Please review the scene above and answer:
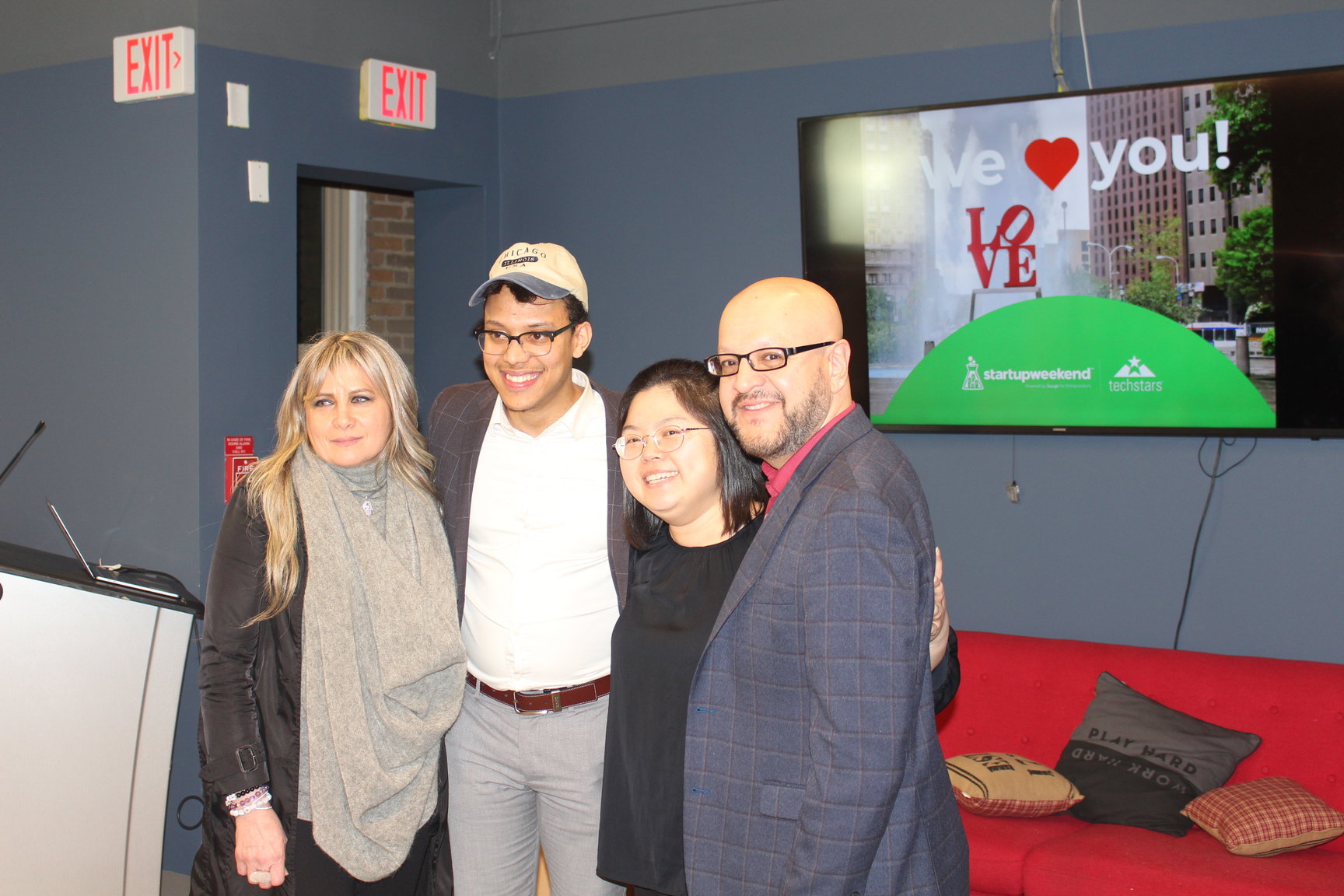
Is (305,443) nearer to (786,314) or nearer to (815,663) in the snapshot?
(786,314)

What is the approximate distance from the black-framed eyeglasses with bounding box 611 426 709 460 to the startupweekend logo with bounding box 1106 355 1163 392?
2.03 m

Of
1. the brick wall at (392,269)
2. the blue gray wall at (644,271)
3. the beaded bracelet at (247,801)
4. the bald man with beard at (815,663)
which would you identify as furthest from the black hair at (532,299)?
the brick wall at (392,269)

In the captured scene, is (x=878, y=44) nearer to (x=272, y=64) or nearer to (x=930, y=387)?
(x=930, y=387)

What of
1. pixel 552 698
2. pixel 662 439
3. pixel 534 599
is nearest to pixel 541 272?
pixel 662 439

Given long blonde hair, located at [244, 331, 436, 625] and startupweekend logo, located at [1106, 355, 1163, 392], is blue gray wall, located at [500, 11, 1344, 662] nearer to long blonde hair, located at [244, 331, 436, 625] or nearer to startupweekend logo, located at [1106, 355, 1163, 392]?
startupweekend logo, located at [1106, 355, 1163, 392]

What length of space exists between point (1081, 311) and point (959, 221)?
0.48 m

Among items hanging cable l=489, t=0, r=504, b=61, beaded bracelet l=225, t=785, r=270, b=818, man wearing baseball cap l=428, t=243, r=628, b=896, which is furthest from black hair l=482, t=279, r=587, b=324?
hanging cable l=489, t=0, r=504, b=61

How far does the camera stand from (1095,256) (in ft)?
11.5

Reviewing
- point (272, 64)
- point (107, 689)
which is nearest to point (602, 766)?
point (107, 689)

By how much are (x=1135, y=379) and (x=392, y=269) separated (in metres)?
3.57

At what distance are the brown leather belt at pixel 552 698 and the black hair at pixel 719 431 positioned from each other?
440 mm

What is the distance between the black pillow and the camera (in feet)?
10.1

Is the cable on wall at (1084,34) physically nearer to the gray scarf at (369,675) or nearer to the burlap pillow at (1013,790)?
the burlap pillow at (1013,790)

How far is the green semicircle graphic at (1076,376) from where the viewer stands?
3395 mm
